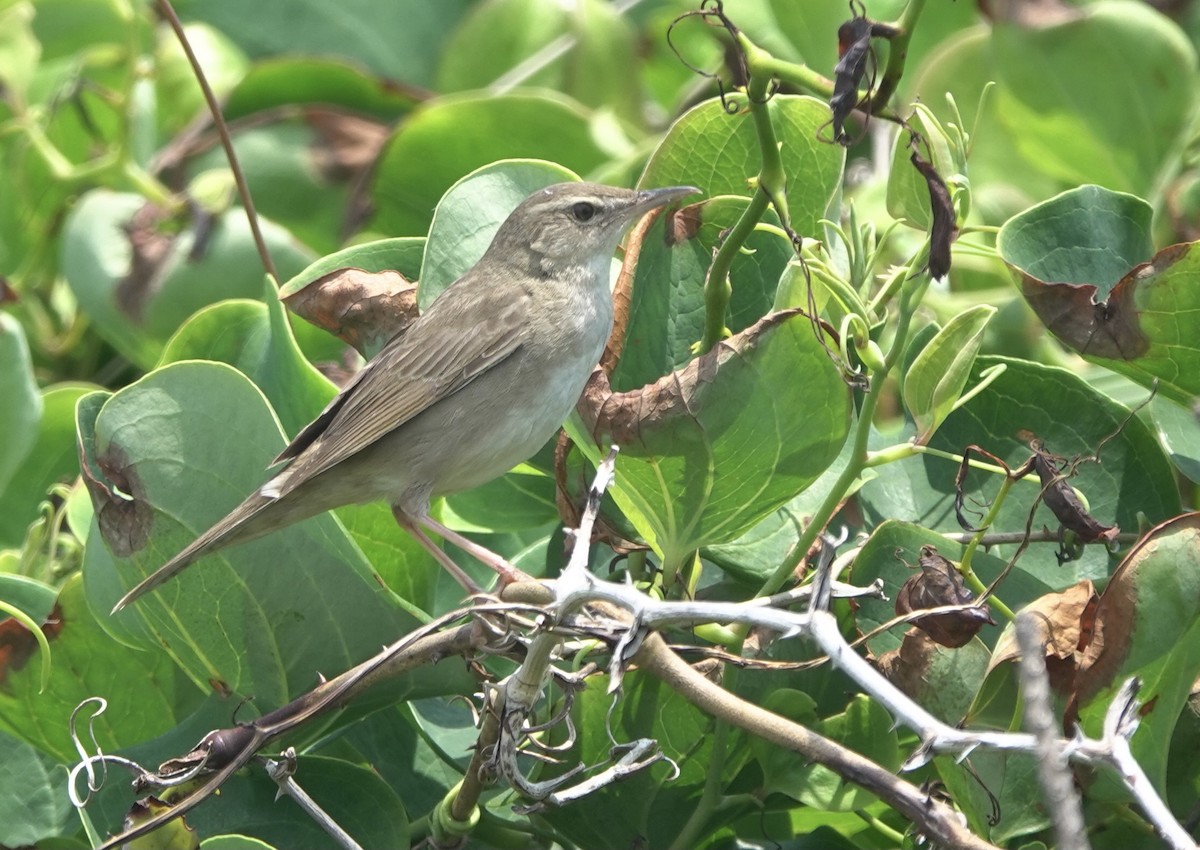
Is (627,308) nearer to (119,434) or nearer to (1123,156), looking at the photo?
(119,434)

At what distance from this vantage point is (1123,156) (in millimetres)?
4098

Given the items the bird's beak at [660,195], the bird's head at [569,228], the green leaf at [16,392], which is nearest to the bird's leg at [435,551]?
the bird's head at [569,228]

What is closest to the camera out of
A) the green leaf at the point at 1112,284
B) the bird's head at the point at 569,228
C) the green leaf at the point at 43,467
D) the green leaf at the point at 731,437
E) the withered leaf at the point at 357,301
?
the green leaf at the point at 731,437

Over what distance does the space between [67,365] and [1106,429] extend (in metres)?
3.28

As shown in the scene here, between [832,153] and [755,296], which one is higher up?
[832,153]

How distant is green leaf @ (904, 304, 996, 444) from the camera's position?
2.38m

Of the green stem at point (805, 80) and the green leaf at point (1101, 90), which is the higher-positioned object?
the green stem at point (805, 80)

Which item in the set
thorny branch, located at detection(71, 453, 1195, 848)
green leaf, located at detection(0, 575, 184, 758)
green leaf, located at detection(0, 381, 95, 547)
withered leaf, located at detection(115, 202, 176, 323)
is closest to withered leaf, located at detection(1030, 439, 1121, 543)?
thorny branch, located at detection(71, 453, 1195, 848)

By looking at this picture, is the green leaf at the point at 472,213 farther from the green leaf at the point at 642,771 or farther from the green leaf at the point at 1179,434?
the green leaf at the point at 1179,434

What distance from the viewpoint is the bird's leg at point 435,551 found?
3.07 m

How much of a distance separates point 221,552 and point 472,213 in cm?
85

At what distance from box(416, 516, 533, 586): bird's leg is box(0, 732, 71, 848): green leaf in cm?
89

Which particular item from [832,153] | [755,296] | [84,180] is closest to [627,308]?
[755,296]

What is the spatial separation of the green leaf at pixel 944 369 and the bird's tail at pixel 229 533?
117cm
